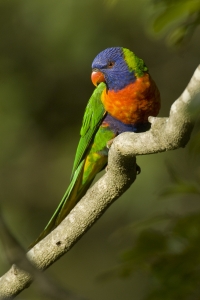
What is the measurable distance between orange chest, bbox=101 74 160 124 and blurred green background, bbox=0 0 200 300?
1.51 m

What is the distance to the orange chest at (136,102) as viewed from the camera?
2701 millimetres

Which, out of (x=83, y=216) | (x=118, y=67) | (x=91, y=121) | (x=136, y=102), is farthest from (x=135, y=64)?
(x=83, y=216)

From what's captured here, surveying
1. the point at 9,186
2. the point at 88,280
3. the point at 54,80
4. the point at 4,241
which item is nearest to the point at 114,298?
the point at 88,280

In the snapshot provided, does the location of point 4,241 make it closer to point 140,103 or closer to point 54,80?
point 140,103

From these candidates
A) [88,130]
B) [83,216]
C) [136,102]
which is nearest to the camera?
[83,216]

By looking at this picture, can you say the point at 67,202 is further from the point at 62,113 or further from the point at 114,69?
the point at 62,113

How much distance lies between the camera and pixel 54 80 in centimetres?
499

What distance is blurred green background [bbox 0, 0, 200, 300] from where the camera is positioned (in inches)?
170

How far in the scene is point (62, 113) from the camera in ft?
16.4

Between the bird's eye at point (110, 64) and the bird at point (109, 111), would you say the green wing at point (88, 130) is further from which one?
the bird's eye at point (110, 64)

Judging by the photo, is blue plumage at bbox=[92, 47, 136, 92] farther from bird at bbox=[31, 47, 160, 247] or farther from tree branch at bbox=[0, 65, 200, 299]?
tree branch at bbox=[0, 65, 200, 299]

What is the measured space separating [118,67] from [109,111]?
250 mm

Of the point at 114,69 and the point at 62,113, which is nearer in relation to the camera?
the point at 114,69

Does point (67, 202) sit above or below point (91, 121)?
below
